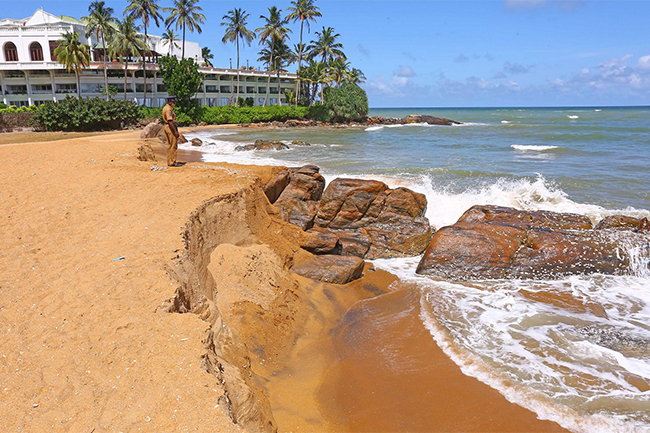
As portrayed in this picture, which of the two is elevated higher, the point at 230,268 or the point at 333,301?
the point at 230,268

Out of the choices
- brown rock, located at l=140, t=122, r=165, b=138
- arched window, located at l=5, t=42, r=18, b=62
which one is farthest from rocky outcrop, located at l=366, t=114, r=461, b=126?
arched window, located at l=5, t=42, r=18, b=62

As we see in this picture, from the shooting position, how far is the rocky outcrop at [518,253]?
9445mm

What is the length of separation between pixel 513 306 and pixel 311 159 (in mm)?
19051

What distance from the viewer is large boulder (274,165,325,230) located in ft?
39.2

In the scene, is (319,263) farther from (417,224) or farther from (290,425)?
(290,425)

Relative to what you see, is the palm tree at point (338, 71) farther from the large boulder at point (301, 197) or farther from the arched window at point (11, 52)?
the large boulder at point (301, 197)

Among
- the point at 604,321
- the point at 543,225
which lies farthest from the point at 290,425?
the point at 543,225

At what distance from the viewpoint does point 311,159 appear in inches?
1023

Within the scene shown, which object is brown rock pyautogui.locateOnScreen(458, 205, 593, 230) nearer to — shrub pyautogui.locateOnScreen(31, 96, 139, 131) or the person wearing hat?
the person wearing hat

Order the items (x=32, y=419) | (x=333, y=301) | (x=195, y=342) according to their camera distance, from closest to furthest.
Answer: (x=32, y=419), (x=195, y=342), (x=333, y=301)

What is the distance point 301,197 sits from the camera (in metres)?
12.5

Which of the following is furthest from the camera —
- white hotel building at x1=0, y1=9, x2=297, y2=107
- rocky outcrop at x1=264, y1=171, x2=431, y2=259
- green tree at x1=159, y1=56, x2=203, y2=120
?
white hotel building at x1=0, y1=9, x2=297, y2=107

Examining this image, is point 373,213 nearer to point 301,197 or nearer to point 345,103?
point 301,197

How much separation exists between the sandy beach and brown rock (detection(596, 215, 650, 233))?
21.1 feet
